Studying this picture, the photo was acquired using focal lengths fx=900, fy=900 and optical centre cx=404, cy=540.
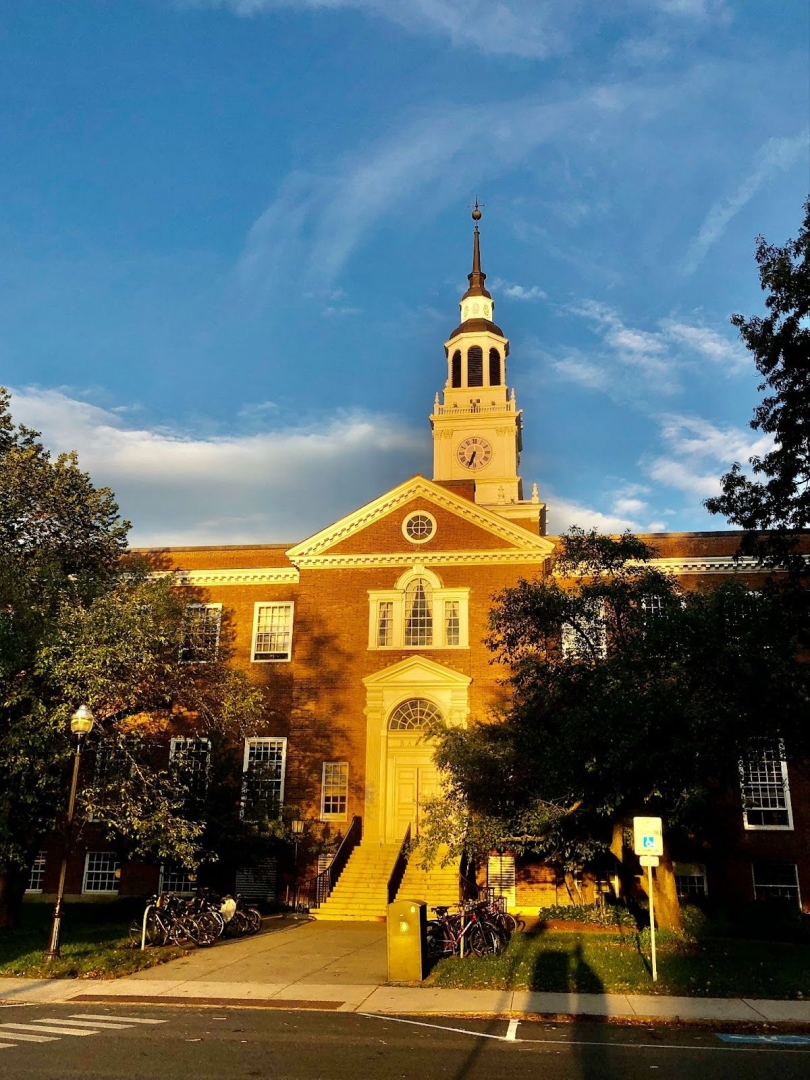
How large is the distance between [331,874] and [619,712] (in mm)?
11799

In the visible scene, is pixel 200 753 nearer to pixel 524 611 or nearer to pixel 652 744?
pixel 524 611

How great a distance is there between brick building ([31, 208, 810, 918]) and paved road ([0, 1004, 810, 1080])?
1322cm

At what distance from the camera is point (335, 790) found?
90.7ft

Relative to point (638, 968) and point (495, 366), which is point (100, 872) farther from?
point (495, 366)

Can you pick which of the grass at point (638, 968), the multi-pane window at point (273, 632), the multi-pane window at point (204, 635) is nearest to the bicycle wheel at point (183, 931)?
the grass at point (638, 968)

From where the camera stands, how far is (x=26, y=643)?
18.2 metres

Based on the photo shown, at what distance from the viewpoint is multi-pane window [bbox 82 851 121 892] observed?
2853 cm

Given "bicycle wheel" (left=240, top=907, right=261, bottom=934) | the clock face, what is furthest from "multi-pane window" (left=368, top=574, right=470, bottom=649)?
the clock face

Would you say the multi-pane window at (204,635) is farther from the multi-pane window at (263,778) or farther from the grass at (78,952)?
the grass at (78,952)

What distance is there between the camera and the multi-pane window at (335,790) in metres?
27.4

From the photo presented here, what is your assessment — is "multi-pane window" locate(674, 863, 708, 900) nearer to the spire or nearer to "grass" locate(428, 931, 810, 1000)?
"grass" locate(428, 931, 810, 1000)

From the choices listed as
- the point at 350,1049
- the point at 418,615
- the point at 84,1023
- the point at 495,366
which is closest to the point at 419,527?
the point at 418,615

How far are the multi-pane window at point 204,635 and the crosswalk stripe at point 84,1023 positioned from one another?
1445 cm

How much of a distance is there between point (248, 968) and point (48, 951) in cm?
367
